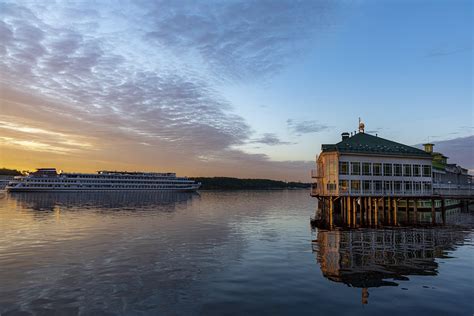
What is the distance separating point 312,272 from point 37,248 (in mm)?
Answer: 26023

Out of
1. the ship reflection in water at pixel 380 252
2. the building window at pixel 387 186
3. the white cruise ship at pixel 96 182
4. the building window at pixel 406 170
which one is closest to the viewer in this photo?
the ship reflection in water at pixel 380 252

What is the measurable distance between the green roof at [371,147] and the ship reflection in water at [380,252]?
1370 cm

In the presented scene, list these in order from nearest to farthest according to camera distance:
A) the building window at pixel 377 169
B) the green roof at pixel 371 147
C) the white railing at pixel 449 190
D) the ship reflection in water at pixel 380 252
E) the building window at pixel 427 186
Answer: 1. the ship reflection in water at pixel 380 252
2. the green roof at pixel 371 147
3. the building window at pixel 377 169
4. the building window at pixel 427 186
5. the white railing at pixel 449 190

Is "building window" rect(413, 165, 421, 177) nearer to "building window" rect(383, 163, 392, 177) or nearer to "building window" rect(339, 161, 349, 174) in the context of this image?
"building window" rect(383, 163, 392, 177)

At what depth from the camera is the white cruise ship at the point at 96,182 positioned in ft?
526

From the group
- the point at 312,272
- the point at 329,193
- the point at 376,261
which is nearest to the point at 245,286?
the point at 312,272

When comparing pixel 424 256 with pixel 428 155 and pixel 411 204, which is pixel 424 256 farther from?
pixel 411 204

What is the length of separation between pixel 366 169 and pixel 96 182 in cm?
15366

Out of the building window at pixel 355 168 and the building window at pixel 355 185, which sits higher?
the building window at pixel 355 168

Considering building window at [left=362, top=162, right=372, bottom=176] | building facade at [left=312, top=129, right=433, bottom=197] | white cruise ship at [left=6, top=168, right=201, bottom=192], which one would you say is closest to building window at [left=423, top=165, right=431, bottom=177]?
building facade at [left=312, top=129, right=433, bottom=197]

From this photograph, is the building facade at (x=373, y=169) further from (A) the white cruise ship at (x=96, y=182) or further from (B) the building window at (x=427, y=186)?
(A) the white cruise ship at (x=96, y=182)

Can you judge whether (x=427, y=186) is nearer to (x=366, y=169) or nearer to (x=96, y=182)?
(x=366, y=169)

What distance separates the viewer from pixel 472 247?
1252 inches

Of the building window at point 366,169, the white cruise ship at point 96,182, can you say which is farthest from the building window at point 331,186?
the white cruise ship at point 96,182
